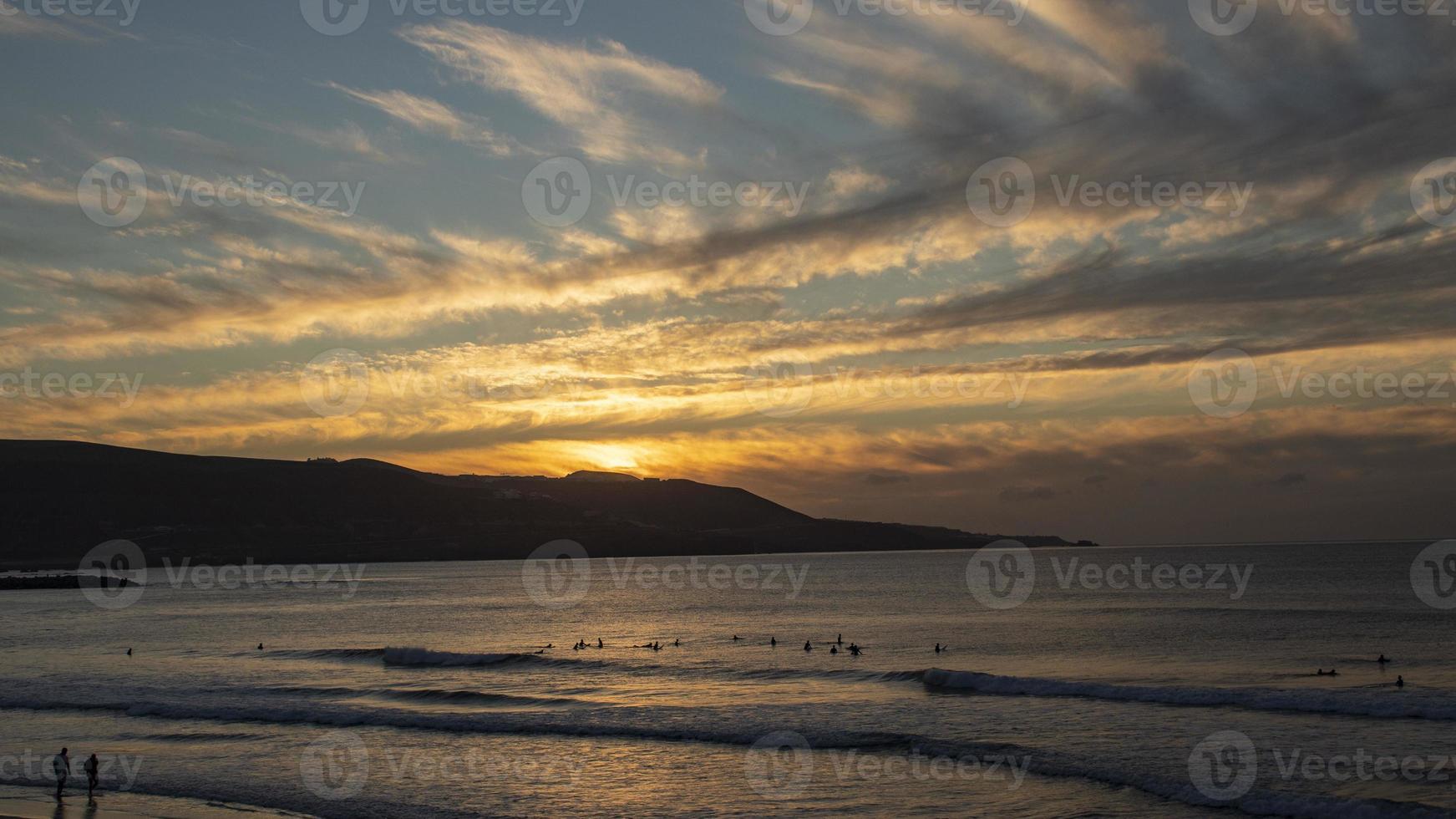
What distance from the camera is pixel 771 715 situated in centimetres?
4697

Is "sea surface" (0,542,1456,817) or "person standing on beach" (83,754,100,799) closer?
"sea surface" (0,542,1456,817)

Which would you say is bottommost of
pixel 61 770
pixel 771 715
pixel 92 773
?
pixel 771 715

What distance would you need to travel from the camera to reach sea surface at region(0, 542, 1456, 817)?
3197 centimetres

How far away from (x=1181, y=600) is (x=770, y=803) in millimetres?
103502

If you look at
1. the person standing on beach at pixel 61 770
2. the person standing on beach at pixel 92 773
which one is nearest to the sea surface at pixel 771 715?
the person standing on beach at pixel 92 773

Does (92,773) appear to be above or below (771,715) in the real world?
above

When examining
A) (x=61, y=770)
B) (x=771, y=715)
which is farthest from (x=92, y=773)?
(x=771, y=715)

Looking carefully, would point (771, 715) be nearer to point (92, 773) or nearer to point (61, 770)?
point (92, 773)

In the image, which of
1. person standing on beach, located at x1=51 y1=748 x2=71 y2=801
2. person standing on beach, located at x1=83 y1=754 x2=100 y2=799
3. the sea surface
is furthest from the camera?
person standing on beach, located at x1=83 y1=754 x2=100 y2=799

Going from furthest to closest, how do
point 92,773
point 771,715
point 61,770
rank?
point 771,715 → point 92,773 → point 61,770

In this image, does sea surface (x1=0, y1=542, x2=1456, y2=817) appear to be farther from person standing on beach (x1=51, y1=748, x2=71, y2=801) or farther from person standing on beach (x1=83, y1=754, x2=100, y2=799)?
person standing on beach (x1=51, y1=748, x2=71, y2=801)

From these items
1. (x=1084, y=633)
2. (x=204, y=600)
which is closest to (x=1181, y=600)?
(x=1084, y=633)

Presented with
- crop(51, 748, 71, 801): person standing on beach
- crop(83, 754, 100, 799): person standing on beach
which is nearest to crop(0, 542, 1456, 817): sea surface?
crop(83, 754, 100, 799): person standing on beach

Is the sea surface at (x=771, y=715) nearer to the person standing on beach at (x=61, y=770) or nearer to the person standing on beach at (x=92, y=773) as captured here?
the person standing on beach at (x=92, y=773)
